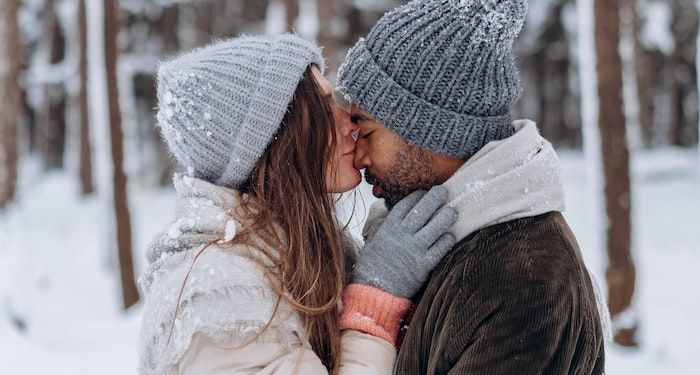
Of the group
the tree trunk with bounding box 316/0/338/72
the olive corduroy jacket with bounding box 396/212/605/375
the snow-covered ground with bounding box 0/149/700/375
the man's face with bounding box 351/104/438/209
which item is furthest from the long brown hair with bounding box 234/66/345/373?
the tree trunk with bounding box 316/0/338/72

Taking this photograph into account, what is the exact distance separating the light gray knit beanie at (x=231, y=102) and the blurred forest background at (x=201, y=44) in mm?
1048

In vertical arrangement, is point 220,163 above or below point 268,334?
above

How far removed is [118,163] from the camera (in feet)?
36.7

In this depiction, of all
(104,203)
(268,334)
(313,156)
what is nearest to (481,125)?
(313,156)

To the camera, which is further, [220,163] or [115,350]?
[115,350]

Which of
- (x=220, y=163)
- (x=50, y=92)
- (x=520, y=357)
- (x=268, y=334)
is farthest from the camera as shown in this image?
(x=50, y=92)

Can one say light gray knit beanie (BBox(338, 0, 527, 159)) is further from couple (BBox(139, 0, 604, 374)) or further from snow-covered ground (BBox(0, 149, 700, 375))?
snow-covered ground (BBox(0, 149, 700, 375))

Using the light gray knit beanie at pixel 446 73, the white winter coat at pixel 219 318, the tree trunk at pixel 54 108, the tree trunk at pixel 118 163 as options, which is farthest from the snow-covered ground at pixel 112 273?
the tree trunk at pixel 54 108

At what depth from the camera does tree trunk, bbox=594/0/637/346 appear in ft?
26.1

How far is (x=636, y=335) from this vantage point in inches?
323

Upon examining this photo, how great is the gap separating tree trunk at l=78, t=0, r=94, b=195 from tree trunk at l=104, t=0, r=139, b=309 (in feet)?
14.9

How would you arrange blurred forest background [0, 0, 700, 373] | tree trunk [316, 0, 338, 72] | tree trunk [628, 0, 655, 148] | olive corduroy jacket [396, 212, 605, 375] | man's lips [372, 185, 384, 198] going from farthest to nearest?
1. tree trunk [628, 0, 655, 148]
2. tree trunk [316, 0, 338, 72]
3. blurred forest background [0, 0, 700, 373]
4. man's lips [372, 185, 384, 198]
5. olive corduroy jacket [396, 212, 605, 375]

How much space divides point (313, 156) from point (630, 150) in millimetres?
6355

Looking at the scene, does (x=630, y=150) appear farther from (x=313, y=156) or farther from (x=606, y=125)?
(x=313, y=156)
